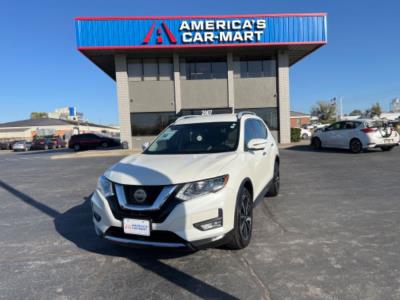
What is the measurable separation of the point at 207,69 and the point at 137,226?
1951 cm

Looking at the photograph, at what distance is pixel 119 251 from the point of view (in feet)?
13.0

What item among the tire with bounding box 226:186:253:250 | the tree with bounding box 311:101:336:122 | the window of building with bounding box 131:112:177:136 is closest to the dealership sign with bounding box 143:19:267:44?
the window of building with bounding box 131:112:177:136

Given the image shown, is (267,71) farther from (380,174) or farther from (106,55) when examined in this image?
(380,174)

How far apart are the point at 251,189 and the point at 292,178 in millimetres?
4891

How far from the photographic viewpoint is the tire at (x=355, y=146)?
1385cm

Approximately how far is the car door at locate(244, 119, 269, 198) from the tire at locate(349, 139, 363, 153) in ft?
33.3

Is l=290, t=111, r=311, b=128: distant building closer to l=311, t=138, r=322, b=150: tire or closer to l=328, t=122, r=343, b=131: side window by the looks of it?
l=311, t=138, r=322, b=150: tire

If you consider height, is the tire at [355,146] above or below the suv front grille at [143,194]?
below

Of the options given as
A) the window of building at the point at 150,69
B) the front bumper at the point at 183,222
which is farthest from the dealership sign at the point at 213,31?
the front bumper at the point at 183,222

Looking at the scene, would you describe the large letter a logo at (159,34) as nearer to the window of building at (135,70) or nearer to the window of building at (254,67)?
the window of building at (135,70)

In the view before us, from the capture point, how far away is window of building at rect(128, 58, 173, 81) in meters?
21.2

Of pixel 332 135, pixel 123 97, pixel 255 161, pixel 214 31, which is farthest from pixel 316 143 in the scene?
pixel 255 161

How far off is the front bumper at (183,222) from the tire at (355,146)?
497 inches

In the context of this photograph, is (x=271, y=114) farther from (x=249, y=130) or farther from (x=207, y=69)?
(x=249, y=130)
